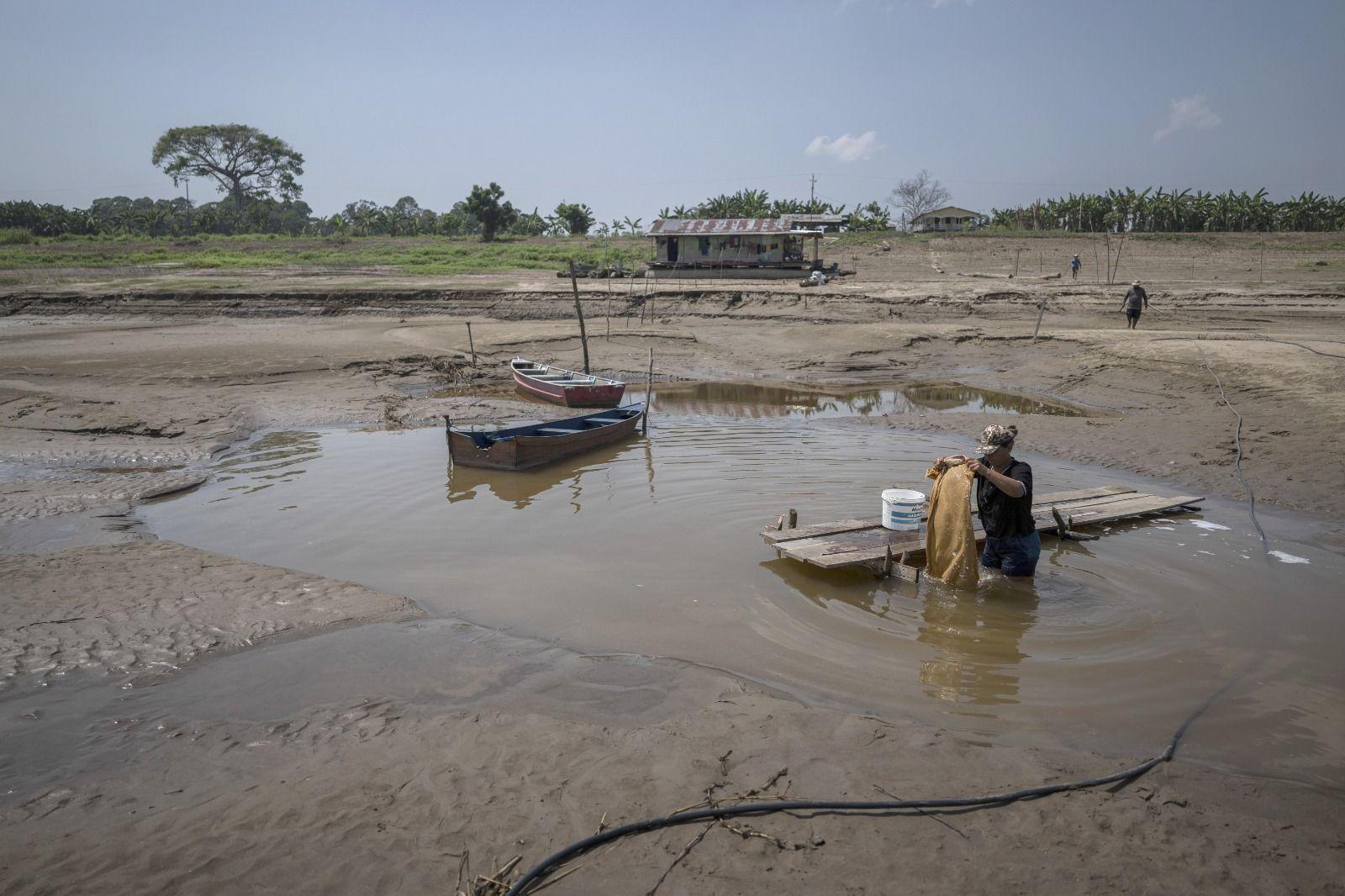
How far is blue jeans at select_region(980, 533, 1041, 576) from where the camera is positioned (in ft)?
22.6

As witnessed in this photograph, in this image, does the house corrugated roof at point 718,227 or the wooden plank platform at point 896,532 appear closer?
the wooden plank platform at point 896,532

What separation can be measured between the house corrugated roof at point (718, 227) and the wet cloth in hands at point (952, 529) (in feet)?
105

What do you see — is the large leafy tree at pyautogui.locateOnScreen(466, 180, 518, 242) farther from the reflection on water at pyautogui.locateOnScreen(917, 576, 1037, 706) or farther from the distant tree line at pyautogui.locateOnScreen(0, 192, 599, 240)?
the reflection on water at pyautogui.locateOnScreen(917, 576, 1037, 706)

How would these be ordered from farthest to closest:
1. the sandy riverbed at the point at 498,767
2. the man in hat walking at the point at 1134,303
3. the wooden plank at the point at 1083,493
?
1. the man in hat walking at the point at 1134,303
2. the wooden plank at the point at 1083,493
3. the sandy riverbed at the point at 498,767

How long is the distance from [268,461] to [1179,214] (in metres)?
51.5

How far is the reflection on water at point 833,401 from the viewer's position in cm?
1678

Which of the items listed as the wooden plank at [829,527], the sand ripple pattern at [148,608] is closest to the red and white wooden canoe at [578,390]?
the wooden plank at [829,527]

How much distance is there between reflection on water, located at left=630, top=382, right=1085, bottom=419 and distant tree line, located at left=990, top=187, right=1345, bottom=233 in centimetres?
3537

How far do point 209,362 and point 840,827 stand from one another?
21130mm

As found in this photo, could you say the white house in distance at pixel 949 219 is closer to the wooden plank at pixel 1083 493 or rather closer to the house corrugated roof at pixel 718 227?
the house corrugated roof at pixel 718 227

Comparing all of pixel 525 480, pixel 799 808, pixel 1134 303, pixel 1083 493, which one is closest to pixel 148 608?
pixel 799 808

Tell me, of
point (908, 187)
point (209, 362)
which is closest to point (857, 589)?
point (209, 362)

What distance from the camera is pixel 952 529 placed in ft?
22.7

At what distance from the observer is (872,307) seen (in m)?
27.5
